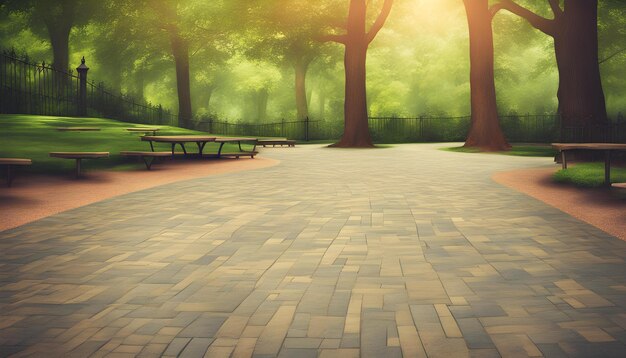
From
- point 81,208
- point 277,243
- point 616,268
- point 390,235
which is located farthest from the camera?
point 81,208

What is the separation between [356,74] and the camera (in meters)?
32.5

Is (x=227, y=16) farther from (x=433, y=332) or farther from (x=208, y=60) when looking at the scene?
(x=433, y=332)

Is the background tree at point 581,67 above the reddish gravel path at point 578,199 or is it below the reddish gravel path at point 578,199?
above

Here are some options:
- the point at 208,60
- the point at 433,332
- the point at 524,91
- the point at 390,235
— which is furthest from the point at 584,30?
the point at 524,91

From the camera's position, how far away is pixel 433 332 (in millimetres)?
4004

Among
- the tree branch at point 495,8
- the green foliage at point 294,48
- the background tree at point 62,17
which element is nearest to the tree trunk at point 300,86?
the green foliage at point 294,48

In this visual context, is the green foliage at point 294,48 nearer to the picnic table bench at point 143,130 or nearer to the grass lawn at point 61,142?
the picnic table bench at point 143,130

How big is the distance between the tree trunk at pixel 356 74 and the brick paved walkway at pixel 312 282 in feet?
73.4

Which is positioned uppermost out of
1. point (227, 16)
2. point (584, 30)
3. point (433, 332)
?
point (227, 16)

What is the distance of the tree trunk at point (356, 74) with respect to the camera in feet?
105

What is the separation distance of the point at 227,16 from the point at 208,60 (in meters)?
16.5

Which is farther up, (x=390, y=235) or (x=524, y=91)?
(x=524, y=91)

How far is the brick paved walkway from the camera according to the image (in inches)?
152

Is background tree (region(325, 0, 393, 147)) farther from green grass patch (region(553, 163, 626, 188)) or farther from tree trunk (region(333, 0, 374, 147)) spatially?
green grass patch (region(553, 163, 626, 188))
